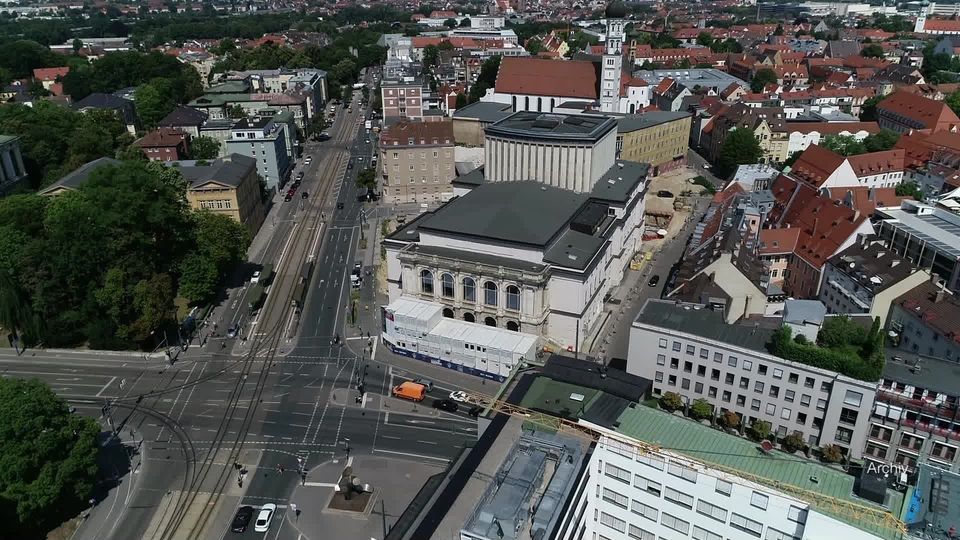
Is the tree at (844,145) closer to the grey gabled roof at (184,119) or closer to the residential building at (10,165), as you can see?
the grey gabled roof at (184,119)

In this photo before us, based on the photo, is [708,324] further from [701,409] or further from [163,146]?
[163,146]

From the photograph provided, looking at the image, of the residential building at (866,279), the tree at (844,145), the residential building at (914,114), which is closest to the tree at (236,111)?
the residential building at (866,279)

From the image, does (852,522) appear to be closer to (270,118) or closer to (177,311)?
(177,311)

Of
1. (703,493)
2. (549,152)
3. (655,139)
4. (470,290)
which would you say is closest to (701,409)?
(703,493)

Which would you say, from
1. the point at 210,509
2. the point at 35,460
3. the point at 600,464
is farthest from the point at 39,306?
the point at 600,464

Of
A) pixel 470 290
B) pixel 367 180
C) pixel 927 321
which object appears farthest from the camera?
pixel 367 180

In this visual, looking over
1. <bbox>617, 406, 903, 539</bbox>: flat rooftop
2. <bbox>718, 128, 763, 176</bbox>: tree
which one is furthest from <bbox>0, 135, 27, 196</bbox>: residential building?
<bbox>718, 128, 763, 176</bbox>: tree
